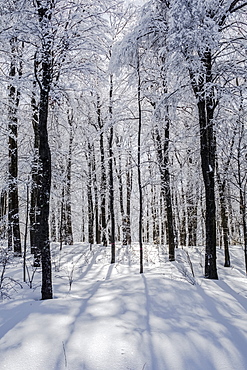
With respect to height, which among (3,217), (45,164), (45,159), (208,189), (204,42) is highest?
(204,42)

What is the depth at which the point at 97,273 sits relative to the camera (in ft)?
29.1

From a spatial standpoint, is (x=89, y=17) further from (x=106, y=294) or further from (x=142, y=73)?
(x=106, y=294)

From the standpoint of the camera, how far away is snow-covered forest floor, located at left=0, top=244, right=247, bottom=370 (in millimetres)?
2746

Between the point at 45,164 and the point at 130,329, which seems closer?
the point at 130,329

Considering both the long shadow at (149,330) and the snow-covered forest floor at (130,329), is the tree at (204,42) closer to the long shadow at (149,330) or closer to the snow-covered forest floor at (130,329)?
the snow-covered forest floor at (130,329)

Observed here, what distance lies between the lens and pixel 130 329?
11.2ft

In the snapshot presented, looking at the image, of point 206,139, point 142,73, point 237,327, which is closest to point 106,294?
point 237,327

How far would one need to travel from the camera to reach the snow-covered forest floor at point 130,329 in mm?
2746

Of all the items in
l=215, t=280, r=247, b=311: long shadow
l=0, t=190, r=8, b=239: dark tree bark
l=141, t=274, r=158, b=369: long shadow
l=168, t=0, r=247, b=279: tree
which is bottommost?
l=215, t=280, r=247, b=311: long shadow

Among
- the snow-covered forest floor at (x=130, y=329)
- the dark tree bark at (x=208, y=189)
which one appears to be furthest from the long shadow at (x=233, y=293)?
the dark tree bark at (x=208, y=189)

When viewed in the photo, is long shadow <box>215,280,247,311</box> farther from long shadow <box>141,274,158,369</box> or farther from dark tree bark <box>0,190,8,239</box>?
dark tree bark <box>0,190,8,239</box>

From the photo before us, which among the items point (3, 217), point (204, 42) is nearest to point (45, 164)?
point (204, 42)

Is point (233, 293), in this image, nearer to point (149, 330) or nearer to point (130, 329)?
point (149, 330)

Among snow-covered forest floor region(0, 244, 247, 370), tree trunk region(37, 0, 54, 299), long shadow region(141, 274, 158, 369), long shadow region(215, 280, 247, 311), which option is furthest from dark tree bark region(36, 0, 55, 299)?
long shadow region(215, 280, 247, 311)
